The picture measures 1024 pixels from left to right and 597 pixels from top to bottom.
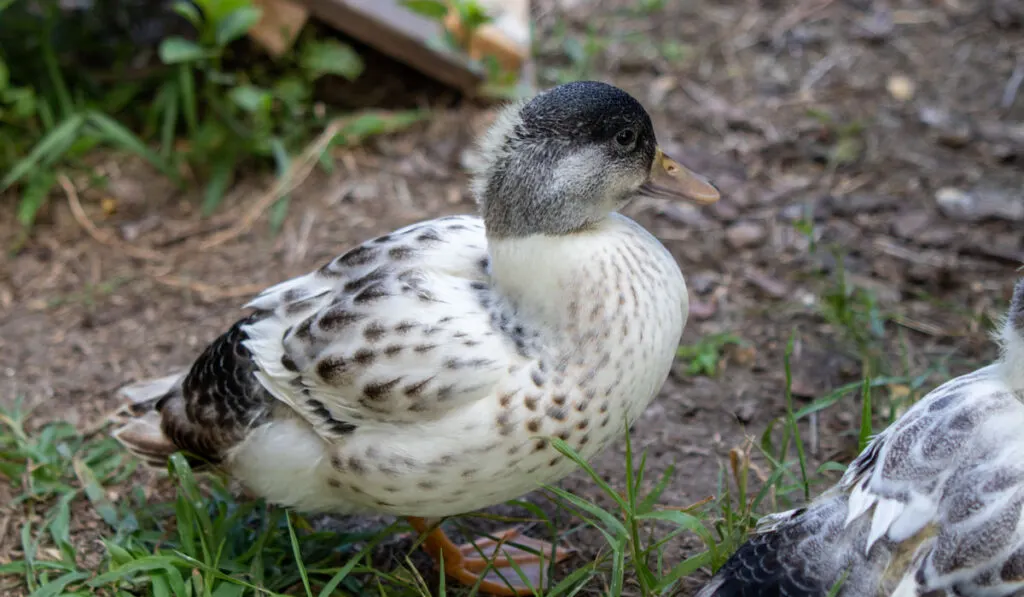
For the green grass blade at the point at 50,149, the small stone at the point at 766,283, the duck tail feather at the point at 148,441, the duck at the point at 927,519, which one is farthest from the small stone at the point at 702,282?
the green grass blade at the point at 50,149

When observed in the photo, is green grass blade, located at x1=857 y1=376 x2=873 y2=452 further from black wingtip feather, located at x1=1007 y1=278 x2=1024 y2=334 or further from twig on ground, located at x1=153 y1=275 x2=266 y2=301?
twig on ground, located at x1=153 y1=275 x2=266 y2=301

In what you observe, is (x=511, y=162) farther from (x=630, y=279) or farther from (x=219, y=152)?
(x=219, y=152)

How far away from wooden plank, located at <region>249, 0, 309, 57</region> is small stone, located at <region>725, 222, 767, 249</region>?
205 centimetres

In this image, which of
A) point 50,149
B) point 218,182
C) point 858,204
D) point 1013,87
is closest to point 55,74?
point 50,149

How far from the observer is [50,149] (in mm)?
4594

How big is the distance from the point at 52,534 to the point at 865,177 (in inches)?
132

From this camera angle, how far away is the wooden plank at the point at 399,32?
482cm

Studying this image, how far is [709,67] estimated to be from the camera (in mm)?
5340

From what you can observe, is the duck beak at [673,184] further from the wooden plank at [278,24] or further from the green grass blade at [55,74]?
the green grass blade at [55,74]

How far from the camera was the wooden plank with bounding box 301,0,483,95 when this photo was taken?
4.82m

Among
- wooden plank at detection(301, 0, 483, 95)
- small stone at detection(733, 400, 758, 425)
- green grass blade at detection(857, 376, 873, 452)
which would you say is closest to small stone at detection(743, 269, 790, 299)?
Result: small stone at detection(733, 400, 758, 425)

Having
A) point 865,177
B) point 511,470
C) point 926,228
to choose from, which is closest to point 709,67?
point 865,177

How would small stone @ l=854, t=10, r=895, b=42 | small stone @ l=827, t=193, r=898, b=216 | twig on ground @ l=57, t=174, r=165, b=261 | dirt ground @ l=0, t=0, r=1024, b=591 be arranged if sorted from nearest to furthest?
dirt ground @ l=0, t=0, r=1024, b=591, small stone @ l=827, t=193, r=898, b=216, twig on ground @ l=57, t=174, r=165, b=261, small stone @ l=854, t=10, r=895, b=42

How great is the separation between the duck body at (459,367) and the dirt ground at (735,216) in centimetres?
65
